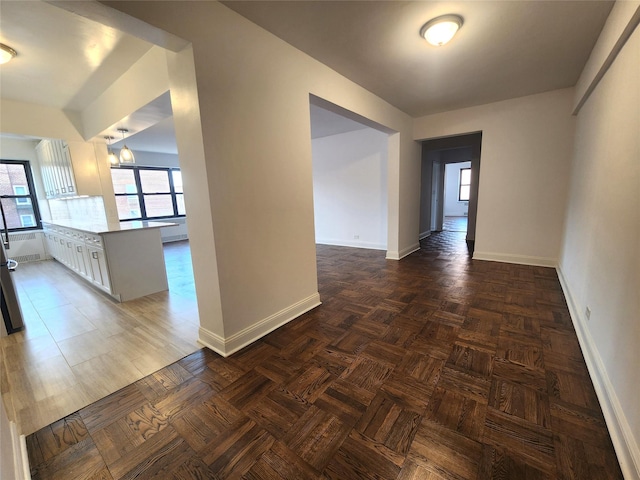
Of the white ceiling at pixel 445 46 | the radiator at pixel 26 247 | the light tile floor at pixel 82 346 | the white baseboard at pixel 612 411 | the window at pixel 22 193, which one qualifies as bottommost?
the light tile floor at pixel 82 346

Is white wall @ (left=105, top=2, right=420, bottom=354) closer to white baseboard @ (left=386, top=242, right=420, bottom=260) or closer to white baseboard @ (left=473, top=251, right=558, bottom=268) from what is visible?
white baseboard @ (left=386, top=242, right=420, bottom=260)

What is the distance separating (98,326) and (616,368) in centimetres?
380

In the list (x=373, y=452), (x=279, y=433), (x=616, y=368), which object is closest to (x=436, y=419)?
(x=373, y=452)

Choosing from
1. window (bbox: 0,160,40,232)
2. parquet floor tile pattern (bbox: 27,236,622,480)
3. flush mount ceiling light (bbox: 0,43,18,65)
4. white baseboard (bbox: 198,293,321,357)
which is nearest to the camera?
parquet floor tile pattern (bbox: 27,236,622,480)

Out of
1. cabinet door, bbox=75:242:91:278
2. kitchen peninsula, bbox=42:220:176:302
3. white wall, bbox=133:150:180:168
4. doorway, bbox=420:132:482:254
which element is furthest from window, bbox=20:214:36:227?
doorway, bbox=420:132:482:254

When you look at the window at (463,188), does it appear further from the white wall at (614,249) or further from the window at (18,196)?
the window at (18,196)

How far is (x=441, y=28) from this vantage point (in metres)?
1.97

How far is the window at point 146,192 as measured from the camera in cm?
647

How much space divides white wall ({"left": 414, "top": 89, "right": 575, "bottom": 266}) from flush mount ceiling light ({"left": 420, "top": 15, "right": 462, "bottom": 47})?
2442 millimetres

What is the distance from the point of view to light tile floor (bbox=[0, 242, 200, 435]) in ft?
5.18

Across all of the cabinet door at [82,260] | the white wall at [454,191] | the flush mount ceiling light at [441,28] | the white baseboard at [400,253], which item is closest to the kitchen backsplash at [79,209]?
the cabinet door at [82,260]

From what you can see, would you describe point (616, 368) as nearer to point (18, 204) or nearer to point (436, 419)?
point (436, 419)

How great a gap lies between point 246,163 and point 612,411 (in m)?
2.52

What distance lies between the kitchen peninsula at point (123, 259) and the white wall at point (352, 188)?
3.56m
